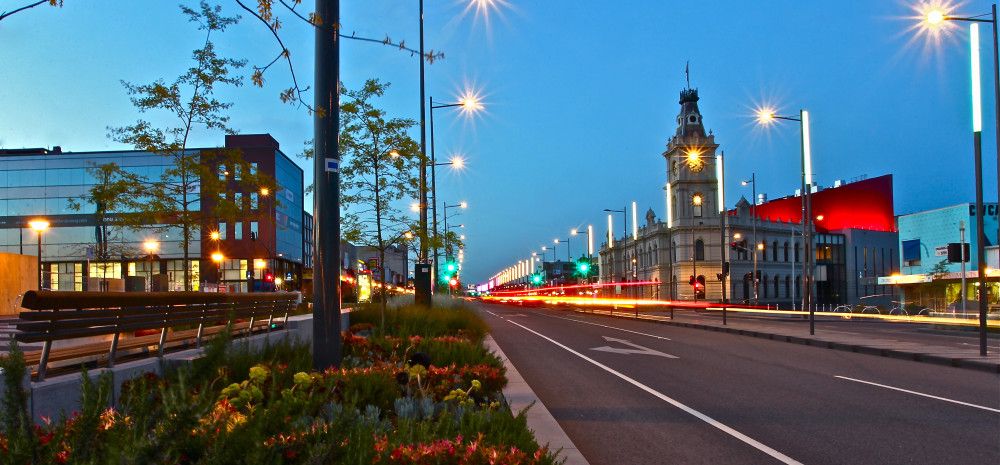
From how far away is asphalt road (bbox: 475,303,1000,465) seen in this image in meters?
7.80

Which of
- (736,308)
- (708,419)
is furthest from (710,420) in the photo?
(736,308)

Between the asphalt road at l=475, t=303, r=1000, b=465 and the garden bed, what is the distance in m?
2.12

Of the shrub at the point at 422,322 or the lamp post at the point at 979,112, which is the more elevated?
the lamp post at the point at 979,112

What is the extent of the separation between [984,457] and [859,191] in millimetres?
114331

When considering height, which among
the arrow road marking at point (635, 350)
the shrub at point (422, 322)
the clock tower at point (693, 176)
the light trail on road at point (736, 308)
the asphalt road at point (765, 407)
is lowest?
the light trail on road at point (736, 308)

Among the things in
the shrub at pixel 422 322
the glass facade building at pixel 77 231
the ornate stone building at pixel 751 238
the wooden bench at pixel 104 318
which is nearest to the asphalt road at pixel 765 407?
the shrub at pixel 422 322

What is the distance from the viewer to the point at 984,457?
7.42 meters

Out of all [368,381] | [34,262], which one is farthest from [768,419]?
[34,262]

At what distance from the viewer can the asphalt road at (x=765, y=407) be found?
780 cm

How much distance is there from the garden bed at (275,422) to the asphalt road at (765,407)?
2.12 m

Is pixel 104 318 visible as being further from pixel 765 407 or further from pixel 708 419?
pixel 765 407

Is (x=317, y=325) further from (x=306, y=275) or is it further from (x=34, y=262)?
(x=306, y=275)

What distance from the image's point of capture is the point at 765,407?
34.9 ft

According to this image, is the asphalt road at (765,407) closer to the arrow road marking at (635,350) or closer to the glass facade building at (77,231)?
the arrow road marking at (635,350)
